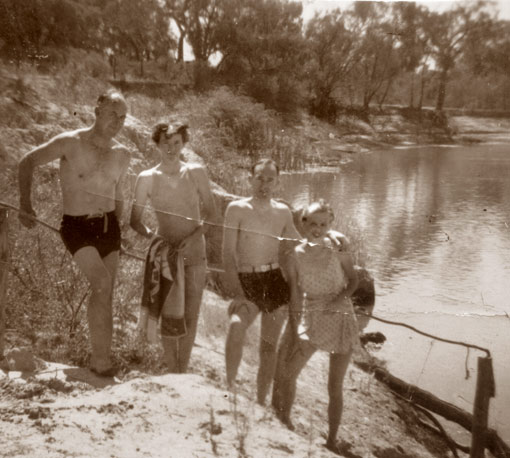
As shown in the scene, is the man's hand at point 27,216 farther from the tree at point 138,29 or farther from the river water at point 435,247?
the river water at point 435,247

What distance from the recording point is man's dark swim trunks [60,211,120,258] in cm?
291

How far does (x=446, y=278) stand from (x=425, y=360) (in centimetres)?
41

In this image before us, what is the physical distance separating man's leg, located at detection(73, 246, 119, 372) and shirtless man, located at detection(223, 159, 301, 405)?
2.00 ft

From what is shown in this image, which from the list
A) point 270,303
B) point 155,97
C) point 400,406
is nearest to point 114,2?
point 155,97

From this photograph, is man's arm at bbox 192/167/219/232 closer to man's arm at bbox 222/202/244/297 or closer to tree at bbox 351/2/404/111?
man's arm at bbox 222/202/244/297

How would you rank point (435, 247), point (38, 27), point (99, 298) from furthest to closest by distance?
1. point (38, 27)
2. point (435, 247)
3. point (99, 298)

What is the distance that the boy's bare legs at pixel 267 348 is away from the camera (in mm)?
2676

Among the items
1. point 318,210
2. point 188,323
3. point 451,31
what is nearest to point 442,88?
point 451,31

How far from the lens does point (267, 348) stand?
271cm

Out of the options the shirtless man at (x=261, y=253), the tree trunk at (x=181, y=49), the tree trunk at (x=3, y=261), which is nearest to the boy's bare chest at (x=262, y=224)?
the shirtless man at (x=261, y=253)

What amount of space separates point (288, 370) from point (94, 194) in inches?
45.2

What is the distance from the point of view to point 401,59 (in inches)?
120

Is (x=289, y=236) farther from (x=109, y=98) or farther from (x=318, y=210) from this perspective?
(x=109, y=98)

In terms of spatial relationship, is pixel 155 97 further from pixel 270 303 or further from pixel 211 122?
→ pixel 270 303
